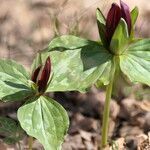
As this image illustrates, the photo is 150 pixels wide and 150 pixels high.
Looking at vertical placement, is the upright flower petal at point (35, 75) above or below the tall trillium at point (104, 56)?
below

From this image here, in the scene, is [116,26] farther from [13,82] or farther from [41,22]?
[41,22]

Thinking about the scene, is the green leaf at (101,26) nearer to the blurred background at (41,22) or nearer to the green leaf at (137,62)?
the green leaf at (137,62)

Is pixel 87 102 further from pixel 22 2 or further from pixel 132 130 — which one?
pixel 22 2

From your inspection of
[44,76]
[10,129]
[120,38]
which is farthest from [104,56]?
[10,129]

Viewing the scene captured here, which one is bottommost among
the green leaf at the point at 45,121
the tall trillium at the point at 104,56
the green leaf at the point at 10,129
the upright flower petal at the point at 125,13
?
the green leaf at the point at 10,129

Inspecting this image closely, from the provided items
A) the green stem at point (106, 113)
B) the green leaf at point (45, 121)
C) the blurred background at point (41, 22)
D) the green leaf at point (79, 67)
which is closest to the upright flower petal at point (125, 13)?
the green leaf at point (79, 67)

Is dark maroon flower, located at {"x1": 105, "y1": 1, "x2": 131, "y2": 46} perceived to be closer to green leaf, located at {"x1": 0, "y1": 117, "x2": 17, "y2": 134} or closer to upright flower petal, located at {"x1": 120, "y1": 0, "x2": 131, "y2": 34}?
upright flower petal, located at {"x1": 120, "y1": 0, "x2": 131, "y2": 34}

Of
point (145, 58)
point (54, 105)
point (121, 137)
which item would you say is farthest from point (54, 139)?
point (121, 137)
